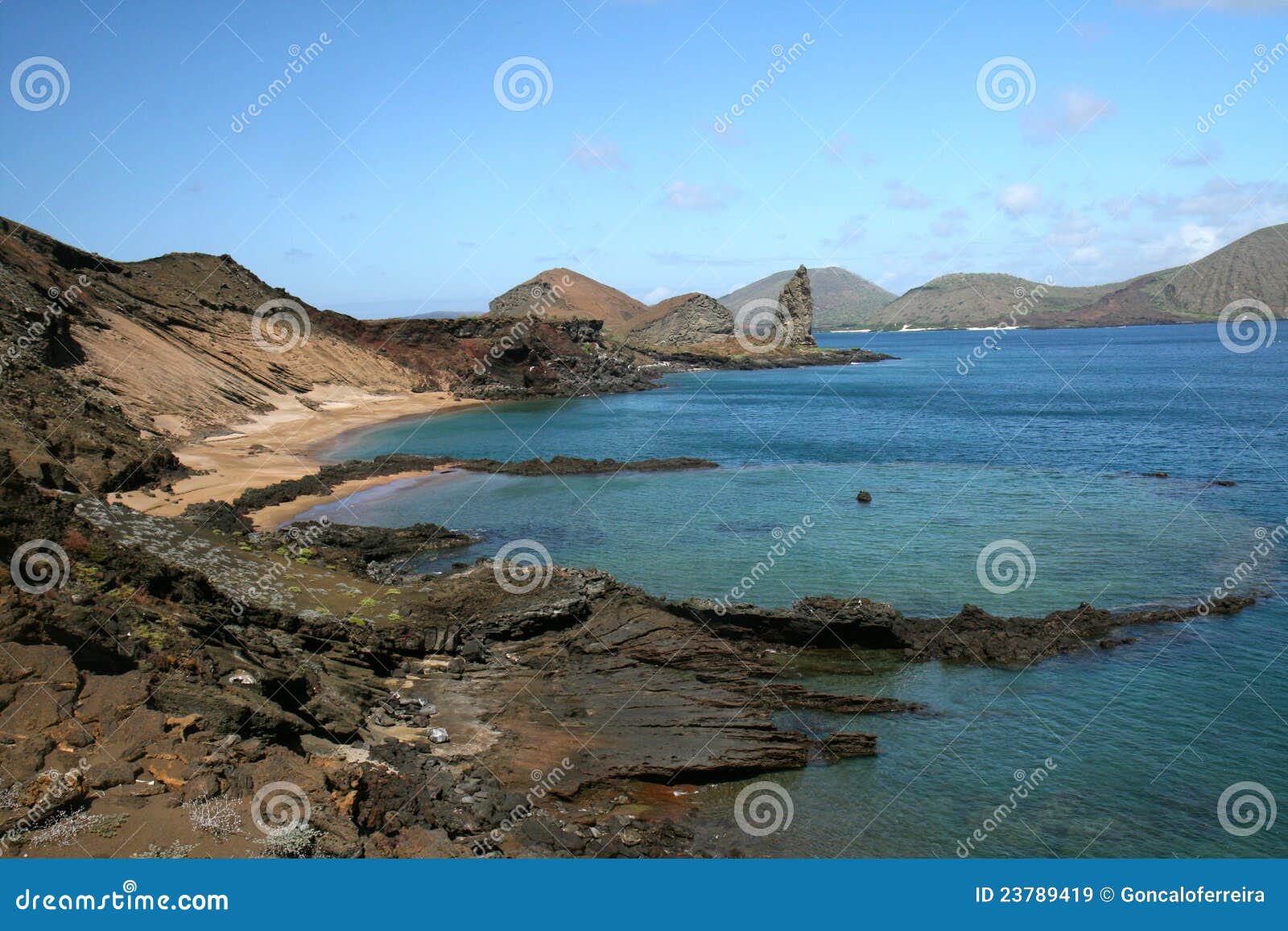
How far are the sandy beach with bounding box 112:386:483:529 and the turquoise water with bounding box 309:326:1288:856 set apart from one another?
7.37ft

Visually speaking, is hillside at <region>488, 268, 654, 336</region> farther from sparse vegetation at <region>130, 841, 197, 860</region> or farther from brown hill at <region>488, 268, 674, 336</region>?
sparse vegetation at <region>130, 841, 197, 860</region>

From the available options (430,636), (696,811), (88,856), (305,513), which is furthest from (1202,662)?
(305,513)

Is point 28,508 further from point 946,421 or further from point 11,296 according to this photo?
point 946,421

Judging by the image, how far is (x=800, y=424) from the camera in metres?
59.2

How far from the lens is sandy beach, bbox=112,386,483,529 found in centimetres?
2923

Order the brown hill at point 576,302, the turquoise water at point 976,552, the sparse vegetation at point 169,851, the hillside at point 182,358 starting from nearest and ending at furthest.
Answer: the sparse vegetation at point 169,851, the turquoise water at point 976,552, the hillside at point 182,358, the brown hill at point 576,302

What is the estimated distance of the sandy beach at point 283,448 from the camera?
2923cm

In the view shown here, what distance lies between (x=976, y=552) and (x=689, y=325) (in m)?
104

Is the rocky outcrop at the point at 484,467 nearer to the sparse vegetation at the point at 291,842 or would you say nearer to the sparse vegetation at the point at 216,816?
the sparse vegetation at the point at 216,816

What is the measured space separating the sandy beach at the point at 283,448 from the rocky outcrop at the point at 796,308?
70372 millimetres

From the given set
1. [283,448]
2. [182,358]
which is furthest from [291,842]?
[182,358]

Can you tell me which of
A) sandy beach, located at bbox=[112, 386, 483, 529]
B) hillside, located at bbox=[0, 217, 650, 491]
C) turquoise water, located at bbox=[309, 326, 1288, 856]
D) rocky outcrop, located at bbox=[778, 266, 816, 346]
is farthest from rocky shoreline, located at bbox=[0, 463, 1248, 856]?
rocky outcrop, located at bbox=[778, 266, 816, 346]

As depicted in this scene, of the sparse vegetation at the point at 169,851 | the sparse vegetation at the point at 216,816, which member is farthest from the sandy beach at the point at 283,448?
the sparse vegetation at the point at 169,851

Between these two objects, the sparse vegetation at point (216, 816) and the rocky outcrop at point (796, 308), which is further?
the rocky outcrop at point (796, 308)
